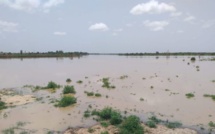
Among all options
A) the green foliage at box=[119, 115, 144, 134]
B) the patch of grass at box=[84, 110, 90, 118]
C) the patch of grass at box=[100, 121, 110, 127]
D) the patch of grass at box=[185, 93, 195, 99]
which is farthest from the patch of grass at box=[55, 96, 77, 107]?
the patch of grass at box=[185, 93, 195, 99]

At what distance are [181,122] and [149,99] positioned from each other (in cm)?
751

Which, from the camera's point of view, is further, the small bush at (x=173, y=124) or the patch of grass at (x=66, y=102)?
the patch of grass at (x=66, y=102)

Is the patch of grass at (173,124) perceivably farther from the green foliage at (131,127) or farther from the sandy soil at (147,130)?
the green foliage at (131,127)

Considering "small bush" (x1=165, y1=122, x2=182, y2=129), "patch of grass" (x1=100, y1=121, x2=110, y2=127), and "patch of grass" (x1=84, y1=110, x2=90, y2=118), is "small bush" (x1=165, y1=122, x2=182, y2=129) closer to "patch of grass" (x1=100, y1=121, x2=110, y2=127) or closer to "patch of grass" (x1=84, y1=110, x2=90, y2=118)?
"patch of grass" (x1=100, y1=121, x2=110, y2=127)

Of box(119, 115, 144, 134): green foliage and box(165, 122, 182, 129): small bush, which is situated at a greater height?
box(119, 115, 144, 134): green foliage

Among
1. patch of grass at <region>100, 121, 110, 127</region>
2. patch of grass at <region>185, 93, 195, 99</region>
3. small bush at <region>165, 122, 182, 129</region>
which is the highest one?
patch of grass at <region>185, 93, 195, 99</region>

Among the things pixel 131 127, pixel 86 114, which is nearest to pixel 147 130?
pixel 131 127

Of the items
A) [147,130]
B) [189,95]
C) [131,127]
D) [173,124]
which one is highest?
[131,127]

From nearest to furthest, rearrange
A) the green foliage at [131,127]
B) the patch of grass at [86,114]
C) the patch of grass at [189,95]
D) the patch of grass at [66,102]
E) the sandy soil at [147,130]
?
the green foliage at [131,127] → the sandy soil at [147,130] → the patch of grass at [86,114] → the patch of grass at [66,102] → the patch of grass at [189,95]

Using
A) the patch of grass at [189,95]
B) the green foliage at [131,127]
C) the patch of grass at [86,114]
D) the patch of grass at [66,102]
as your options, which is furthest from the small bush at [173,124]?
the patch of grass at [189,95]

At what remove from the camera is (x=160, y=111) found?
19.6 m

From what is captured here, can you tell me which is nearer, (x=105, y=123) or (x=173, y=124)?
(x=105, y=123)

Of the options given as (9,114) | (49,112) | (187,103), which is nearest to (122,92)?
(187,103)

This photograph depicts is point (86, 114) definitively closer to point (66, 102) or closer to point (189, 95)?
point (66, 102)
